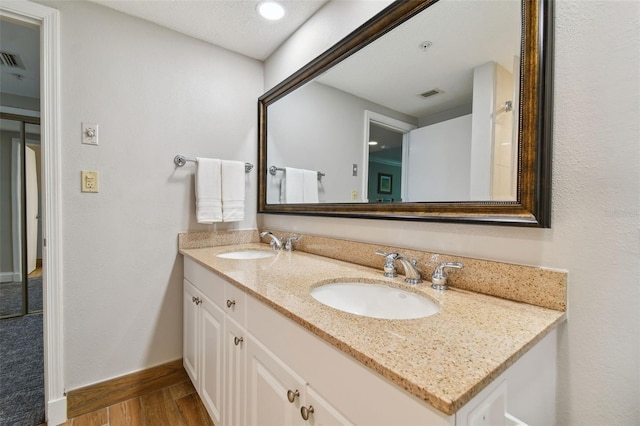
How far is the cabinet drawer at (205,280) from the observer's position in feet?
→ 3.97

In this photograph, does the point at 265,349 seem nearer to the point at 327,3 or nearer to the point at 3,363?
the point at 327,3

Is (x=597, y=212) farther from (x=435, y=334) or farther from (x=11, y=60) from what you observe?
(x=11, y=60)

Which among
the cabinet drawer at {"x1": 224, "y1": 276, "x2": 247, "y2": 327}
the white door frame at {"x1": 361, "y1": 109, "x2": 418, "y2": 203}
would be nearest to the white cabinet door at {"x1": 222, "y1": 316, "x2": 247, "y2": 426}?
the cabinet drawer at {"x1": 224, "y1": 276, "x2": 247, "y2": 327}

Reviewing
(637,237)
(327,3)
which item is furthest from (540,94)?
(327,3)

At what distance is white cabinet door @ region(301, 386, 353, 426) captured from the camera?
23.8 inches

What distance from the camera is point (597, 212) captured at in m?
0.69

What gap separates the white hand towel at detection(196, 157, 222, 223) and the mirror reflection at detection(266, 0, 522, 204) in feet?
1.96

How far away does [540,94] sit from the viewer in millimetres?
758

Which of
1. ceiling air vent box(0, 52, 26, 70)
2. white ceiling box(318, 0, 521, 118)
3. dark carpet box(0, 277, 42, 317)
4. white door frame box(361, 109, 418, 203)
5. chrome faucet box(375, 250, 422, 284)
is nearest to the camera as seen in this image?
white ceiling box(318, 0, 521, 118)

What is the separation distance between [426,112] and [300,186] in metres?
0.89

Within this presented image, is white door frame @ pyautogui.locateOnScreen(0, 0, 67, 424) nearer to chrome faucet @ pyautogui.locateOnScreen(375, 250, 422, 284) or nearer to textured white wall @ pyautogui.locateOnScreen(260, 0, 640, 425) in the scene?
chrome faucet @ pyautogui.locateOnScreen(375, 250, 422, 284)

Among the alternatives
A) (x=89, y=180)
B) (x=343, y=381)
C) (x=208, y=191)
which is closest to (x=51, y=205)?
(x=89, y=180)

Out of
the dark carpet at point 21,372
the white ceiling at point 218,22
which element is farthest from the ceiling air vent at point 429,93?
the dark carpet at point 21,372

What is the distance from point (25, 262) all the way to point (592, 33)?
3761 millimetres
